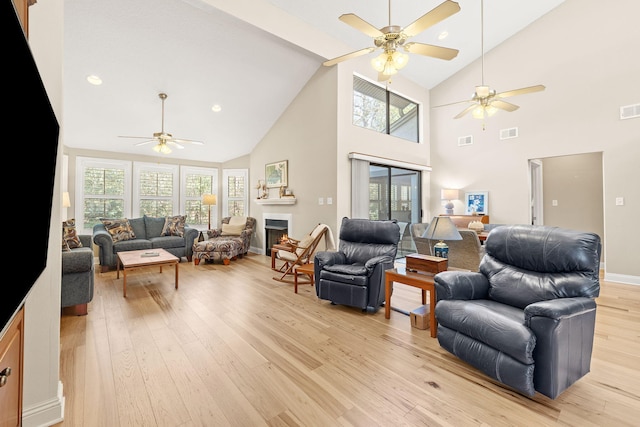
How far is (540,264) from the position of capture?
2072 millimetres

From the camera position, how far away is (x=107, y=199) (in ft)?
19.6

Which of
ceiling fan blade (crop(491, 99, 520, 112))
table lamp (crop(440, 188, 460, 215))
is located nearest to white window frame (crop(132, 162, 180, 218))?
table lamp (crop(440, 188, 460, 215))

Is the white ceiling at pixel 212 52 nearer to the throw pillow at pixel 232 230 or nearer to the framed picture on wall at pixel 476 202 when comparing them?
the throw pillow at pixel 232 230

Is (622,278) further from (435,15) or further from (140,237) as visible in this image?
(140,237)

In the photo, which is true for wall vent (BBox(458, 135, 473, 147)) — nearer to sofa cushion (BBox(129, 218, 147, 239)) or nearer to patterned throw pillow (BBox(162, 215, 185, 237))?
patterned throw pillow (BBox(162, 215, 185, 237))

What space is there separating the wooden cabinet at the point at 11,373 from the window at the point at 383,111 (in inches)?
187

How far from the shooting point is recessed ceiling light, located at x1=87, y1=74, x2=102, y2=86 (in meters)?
3.94

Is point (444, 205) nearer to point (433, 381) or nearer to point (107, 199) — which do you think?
point (433, 381)

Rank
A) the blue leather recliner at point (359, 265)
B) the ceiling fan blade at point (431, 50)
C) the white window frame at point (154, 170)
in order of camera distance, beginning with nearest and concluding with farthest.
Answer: the ceiling fan blade at point (431, 50) → the blue leather recliner at point (359, 265) → the white window frame at point (154, 170)

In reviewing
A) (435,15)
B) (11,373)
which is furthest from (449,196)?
(11,373)

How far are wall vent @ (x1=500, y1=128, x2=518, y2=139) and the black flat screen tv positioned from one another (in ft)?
21.4

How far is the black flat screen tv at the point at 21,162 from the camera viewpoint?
71cm

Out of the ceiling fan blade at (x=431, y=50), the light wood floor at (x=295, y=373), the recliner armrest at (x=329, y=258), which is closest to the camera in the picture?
the light wood floor at (x=295, y=373)

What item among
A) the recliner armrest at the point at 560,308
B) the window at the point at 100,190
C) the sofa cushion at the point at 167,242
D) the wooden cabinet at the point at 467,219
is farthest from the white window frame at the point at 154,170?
the recliner armrest at the point at 560,308
